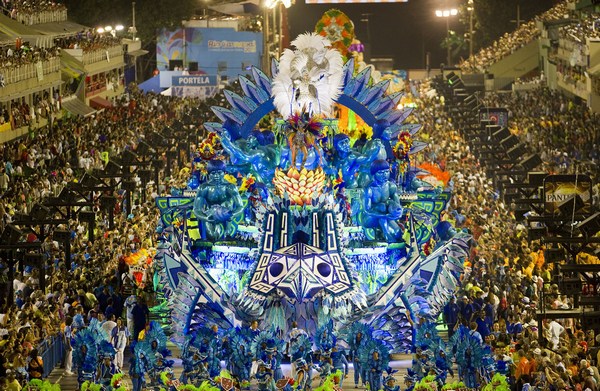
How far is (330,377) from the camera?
95.3 ft

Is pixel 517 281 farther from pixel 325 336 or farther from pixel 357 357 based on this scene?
pixel 357 357

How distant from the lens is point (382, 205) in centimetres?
3678

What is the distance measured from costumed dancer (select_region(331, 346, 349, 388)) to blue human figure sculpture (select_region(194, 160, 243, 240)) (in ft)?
16.9

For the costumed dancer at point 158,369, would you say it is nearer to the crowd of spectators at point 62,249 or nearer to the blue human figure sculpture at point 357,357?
the crowd of spectators at point 62,249

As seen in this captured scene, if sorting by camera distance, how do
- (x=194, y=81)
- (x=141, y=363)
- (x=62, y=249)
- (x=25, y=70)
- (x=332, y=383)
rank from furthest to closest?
(x=194, y=81) → (x=25, y=70) → (x=62, y=249) → (x=141, y=363) → (x=332, y=383)

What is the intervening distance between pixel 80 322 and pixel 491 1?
287 feet

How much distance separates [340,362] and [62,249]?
11.6 metres

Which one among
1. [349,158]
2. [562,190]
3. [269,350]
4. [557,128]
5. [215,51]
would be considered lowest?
[269,350]

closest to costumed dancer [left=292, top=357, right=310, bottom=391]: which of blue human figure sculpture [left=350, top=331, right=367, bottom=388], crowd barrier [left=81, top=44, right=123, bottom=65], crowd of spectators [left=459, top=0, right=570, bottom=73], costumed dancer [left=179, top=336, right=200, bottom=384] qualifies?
blue human figure sculpture [left=350, top=331, right=367, bottom=388]

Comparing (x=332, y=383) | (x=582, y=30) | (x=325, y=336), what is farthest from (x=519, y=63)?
(x=332, y=383)

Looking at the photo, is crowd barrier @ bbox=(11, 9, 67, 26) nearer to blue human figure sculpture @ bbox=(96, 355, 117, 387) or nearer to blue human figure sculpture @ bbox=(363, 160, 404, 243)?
blue human figure sculpture @ bbox=(363, 160, 404, 243)

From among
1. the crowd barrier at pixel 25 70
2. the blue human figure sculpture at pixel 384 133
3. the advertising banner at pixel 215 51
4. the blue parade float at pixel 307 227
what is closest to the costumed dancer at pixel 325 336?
the blue parade float at pixel 307 227

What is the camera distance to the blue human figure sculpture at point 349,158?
37.7 meters

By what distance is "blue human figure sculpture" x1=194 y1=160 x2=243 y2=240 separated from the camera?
37128 mm
